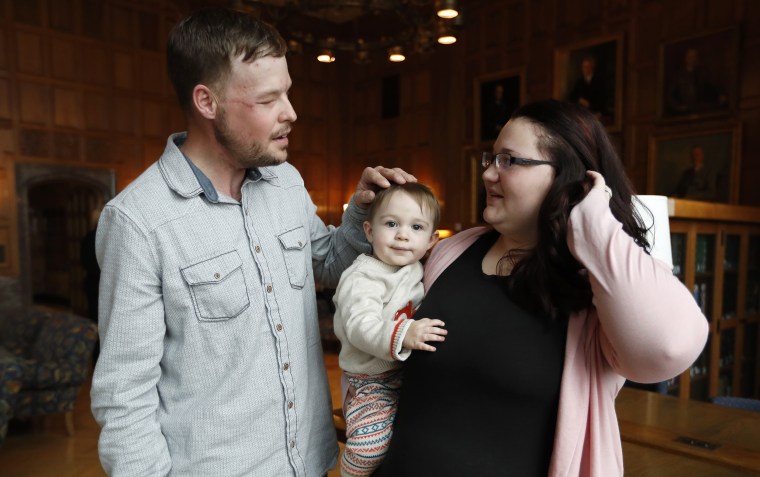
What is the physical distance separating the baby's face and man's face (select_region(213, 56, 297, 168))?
0.35 metres

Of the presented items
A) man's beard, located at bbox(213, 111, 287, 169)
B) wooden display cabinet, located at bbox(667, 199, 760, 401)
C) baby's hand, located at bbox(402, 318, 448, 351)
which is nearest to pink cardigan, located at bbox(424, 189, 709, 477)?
baby's hand, located at bbox(402, 318, 448, 351)

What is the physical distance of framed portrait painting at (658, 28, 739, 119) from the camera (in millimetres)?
6836

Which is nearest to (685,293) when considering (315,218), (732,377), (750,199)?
(315,218)

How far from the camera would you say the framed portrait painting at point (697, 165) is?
6824 millimetres

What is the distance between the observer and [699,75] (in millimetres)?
7113

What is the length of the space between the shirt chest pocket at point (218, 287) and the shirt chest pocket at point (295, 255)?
0.56 feet

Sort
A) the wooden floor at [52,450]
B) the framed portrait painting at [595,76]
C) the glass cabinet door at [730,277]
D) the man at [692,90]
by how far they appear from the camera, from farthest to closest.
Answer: the framed portrait painting at [595,76] < the man at [692,90] < the glass cabinet door at [730,277] < the wooden floor at [52,450]

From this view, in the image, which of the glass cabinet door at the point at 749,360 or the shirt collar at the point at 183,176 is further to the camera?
the glass cabinet door at the point at 749,360

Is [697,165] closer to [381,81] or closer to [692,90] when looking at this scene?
[692,90]

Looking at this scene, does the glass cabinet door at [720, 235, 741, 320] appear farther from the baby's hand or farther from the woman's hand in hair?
the baby's hand

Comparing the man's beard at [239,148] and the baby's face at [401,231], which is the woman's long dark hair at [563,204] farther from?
the man's beard at [239,148]

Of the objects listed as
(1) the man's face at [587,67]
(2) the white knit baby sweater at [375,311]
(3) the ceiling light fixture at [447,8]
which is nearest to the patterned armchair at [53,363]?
(2) the white knit baby sweater at [375,311]

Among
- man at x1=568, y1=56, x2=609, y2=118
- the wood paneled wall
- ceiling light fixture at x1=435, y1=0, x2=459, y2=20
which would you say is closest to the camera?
ceiling light fixture at x1=435, y1=0, x2=459, y2=20

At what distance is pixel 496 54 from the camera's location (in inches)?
381
